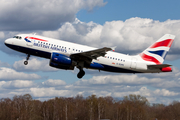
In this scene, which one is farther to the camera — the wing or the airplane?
the airplane

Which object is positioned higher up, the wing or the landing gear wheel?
the wing

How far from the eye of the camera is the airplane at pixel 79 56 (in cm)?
4522

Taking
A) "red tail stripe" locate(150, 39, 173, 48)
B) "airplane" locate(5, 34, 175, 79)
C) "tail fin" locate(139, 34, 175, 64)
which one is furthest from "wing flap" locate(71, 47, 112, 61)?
"red tail stripe" locate(150, 39, 173, 48)

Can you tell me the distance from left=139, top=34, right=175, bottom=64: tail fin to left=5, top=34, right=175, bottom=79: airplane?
0.48m


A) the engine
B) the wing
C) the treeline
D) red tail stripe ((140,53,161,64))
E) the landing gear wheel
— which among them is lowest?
the treeline

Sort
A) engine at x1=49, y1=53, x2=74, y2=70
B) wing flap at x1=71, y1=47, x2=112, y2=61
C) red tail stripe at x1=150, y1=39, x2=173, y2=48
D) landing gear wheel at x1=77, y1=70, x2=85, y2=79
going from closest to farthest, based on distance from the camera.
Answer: wing flap at x1=71, y1=47, x2=112, y2=61 < engine at x1=49, y1=53, x2=74, y2=70 < landing gear wheel at x1=77, y1=70, x2=85, y2=79 < red tail stripe at x1=150, y1=39, x2=173, y2=48

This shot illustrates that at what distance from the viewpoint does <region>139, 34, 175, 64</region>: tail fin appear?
52062mm

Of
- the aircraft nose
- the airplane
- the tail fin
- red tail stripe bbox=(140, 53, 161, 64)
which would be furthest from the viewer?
the tail fin

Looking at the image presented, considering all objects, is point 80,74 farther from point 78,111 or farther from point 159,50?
point 78,111

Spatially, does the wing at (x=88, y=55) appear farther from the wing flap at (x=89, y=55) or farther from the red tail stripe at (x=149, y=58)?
the red tail stripe at (x=149, y=58)

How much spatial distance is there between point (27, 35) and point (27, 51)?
9.41 feet

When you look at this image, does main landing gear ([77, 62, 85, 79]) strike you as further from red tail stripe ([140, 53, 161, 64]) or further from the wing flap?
red tail stripe ([140, 53, 161, 64])

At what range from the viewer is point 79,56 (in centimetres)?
4594

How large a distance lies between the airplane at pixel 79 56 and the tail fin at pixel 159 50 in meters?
0.48
